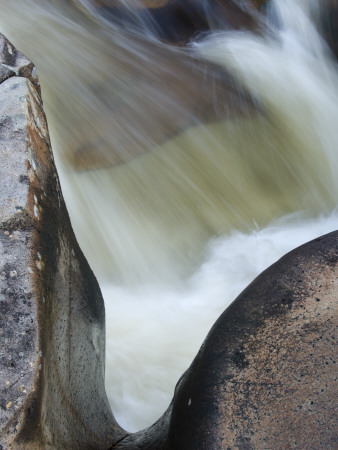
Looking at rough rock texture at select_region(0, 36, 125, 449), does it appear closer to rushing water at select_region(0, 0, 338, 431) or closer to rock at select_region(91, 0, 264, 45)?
rushing water at select_region(0, 0, 338, 431)

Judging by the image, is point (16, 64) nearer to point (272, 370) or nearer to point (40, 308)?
point (40, 308)

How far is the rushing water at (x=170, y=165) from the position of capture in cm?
410

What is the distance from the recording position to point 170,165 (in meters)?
4.63

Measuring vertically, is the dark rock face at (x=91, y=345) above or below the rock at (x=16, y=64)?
below

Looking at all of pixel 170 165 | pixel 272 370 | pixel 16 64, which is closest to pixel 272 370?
pixel 272 370

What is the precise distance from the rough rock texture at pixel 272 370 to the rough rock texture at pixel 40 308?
45 cm

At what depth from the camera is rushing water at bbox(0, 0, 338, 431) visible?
4102mm

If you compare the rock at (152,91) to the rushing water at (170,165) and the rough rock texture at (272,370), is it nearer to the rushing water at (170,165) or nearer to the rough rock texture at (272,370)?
the rushing water at (170,165)

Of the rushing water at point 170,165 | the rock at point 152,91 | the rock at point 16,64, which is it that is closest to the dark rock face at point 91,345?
the rock at point 16,64

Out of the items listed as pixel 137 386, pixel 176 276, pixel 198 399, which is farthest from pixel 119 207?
pixel 198 399

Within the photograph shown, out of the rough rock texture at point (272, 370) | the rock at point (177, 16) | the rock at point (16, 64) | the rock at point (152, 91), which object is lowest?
the rough rock texture at point (272, 370)

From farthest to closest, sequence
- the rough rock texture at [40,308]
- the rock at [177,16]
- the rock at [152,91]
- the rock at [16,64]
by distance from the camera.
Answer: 1. the rock at [177,16]
2. the rock at [152,91]
3. the rock at [16,64]
4. the rough rock texture at [40,308]

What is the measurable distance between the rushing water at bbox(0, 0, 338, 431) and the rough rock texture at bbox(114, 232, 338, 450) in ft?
4.93

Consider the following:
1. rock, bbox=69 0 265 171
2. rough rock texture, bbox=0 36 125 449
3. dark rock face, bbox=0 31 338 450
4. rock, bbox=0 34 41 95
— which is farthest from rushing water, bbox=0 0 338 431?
dark rock face, bbox=0 31 338 450
